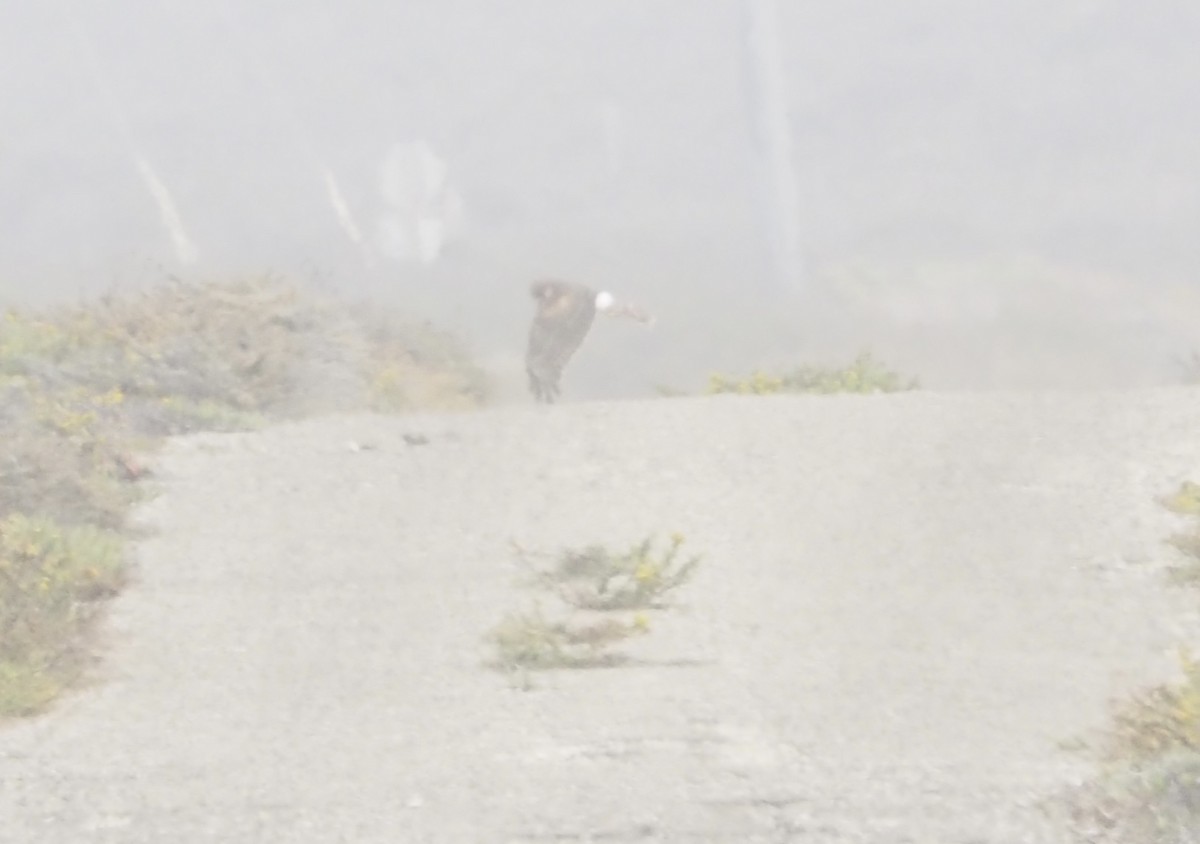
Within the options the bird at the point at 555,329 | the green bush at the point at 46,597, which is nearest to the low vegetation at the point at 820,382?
the bird at the point at 555,329

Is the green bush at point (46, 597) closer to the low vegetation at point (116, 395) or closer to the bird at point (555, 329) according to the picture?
the low vegetation at point (116, 395)

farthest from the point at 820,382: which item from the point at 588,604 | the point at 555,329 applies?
the point at 588,604

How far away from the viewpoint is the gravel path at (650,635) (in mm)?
5672

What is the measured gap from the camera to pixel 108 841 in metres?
5.55

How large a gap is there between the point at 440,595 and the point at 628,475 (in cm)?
248

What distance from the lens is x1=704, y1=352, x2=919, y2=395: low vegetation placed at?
1441 cm

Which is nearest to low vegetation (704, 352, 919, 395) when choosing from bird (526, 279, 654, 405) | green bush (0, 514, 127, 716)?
bird (526, 279, 654, 405)

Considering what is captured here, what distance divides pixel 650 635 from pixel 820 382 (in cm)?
751

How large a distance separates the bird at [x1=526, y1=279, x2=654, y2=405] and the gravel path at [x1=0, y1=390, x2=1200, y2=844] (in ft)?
8.24

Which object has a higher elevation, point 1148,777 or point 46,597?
point 1148,777

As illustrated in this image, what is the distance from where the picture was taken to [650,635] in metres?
7.63

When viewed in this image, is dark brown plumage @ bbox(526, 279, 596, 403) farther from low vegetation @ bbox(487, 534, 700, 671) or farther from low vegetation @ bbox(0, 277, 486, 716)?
low vegetation @ bbox(487, 534, 700, 671)

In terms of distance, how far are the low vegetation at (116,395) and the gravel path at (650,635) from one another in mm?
269

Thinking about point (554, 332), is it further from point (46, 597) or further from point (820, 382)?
point (46, 597)
